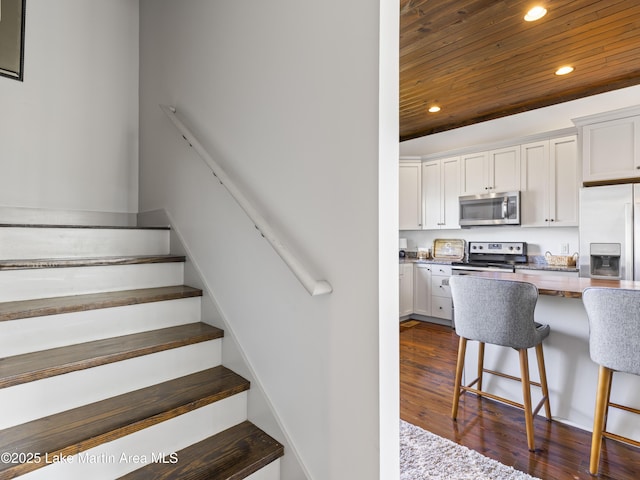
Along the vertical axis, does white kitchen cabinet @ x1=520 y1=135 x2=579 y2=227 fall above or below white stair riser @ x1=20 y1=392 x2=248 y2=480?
above

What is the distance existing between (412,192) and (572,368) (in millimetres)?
3456

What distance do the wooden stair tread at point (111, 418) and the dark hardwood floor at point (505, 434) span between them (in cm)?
142

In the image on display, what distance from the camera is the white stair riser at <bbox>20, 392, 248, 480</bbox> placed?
3.43ft

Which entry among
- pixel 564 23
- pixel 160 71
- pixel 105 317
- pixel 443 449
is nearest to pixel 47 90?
pixel 160 71

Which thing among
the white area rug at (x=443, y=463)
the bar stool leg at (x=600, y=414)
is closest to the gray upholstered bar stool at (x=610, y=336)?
the bar stool leg at (x=600, y=414)

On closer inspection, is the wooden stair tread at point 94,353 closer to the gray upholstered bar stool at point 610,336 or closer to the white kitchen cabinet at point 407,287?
the gray upholstered bar stool at point 610,336

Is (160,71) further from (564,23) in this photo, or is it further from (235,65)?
(564,23)

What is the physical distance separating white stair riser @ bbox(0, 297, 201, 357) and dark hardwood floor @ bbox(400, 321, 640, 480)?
63.4 inches

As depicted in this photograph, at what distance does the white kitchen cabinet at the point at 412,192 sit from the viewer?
17.0 feet

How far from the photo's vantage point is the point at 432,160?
16.5ft

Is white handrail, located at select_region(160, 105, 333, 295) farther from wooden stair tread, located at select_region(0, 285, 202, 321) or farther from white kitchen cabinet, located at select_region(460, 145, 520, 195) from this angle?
white kitchen cabinet, located at select_region(460, 145, 520, 195)

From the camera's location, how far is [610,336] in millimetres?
1657

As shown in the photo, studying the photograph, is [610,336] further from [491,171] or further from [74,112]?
[74,112]

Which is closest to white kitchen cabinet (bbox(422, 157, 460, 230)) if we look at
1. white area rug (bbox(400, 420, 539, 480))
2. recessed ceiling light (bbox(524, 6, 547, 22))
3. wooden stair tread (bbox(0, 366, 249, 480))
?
recessed ceiling light (bbox(524, 6, 547, 22))
